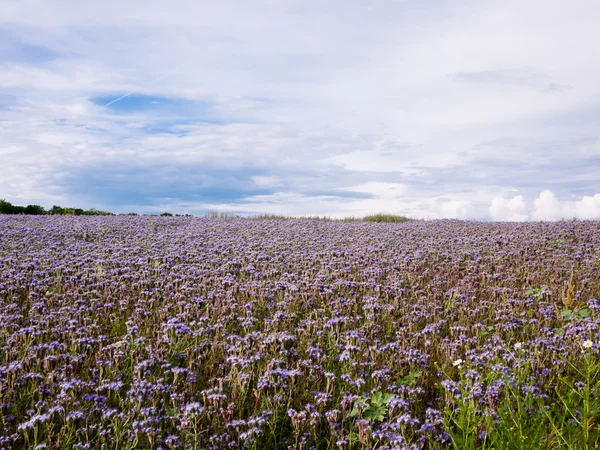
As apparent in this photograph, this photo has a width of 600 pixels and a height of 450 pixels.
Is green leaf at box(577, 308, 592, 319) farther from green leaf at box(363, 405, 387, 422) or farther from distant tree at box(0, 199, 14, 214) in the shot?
distant tree at box(0, 199, 14, 214)

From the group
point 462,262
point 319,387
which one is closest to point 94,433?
point 319,387

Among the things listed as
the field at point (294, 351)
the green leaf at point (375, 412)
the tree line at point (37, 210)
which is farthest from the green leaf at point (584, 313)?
the tree line at point (37, 210)

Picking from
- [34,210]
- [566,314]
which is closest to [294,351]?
[566,314]

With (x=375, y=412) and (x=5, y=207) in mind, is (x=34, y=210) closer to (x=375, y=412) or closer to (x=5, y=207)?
(x=5, y=207)

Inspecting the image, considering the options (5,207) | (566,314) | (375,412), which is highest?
(5,207)

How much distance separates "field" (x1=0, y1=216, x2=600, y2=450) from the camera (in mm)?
3295

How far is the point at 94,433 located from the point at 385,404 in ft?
7.40

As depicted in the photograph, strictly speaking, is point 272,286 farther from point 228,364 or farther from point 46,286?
point 46,286

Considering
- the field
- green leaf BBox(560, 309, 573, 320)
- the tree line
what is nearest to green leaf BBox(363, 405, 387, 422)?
the field

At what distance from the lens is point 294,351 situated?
4355mm

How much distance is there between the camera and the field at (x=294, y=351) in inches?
130

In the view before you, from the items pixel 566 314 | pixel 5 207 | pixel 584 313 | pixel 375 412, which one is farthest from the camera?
pixel 5 207

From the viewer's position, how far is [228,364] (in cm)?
431

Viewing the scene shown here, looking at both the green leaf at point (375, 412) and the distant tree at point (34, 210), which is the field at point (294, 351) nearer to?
the green leaf at point (375, 412)
